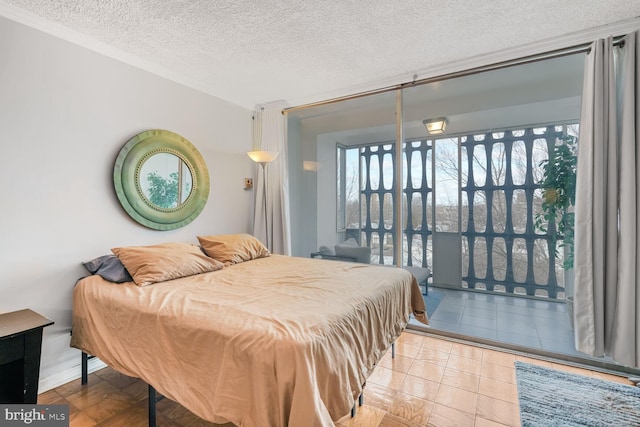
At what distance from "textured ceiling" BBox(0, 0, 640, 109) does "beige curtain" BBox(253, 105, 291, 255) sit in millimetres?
871

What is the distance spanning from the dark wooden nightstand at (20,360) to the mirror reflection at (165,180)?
131 centimetres

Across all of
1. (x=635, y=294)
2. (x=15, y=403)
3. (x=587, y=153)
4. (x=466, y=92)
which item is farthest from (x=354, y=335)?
(x=466, y=92)

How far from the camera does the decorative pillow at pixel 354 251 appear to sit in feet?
11.2

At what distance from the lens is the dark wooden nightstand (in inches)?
59.2

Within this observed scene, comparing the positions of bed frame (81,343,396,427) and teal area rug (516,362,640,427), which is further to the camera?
teal area rug (516,362,640,427)

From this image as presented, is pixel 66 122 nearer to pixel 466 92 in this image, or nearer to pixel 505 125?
pixel 466 92

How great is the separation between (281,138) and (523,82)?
2.59 meters

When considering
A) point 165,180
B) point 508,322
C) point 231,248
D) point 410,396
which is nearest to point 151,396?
point 231,248

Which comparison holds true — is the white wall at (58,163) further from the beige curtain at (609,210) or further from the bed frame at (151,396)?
the beige curtain at (609,210)

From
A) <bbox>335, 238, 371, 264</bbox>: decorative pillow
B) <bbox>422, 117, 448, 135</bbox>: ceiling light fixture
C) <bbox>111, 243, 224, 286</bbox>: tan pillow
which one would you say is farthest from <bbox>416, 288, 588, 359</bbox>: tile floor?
<bbox>111, 243, 224, 286</bbox>: tan pillow

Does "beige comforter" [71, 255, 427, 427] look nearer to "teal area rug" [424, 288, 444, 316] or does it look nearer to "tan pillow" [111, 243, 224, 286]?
"tan pillow" [111, 243, 224, 286]

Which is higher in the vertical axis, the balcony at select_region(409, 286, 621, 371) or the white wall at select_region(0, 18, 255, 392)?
the white wall at select_region(0, 18, 255, 392)

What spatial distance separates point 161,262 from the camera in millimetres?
2188

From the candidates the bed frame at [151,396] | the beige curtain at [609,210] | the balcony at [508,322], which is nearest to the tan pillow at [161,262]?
the bed frame at [151,396]
